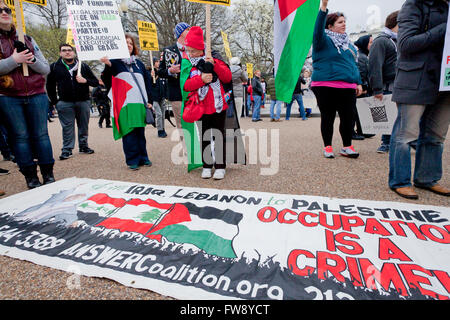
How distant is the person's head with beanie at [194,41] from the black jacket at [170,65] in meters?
0.81

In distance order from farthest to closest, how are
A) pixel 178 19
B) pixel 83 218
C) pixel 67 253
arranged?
pixel 178 19
pixel 83 218
pixel 67 253

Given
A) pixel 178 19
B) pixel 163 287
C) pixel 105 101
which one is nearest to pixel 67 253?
pixel 163 287

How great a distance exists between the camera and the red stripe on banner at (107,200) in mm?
2360

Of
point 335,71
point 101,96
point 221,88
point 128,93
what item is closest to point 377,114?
point 335,71

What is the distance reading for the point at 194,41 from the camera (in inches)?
106

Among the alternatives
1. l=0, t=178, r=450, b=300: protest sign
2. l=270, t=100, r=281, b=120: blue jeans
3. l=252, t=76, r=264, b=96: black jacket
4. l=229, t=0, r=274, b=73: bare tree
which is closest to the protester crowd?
l=0, t=178, r=450, b=300: protest sign

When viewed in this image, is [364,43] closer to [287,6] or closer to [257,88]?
[287,6]

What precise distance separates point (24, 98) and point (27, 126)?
326mm

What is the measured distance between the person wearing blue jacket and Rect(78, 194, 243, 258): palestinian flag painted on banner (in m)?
2.40

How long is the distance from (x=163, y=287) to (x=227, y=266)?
38cm

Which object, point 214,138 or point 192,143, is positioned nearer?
point 214,138

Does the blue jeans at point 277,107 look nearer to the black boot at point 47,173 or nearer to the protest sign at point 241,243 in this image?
the protest sign at point 241,243
